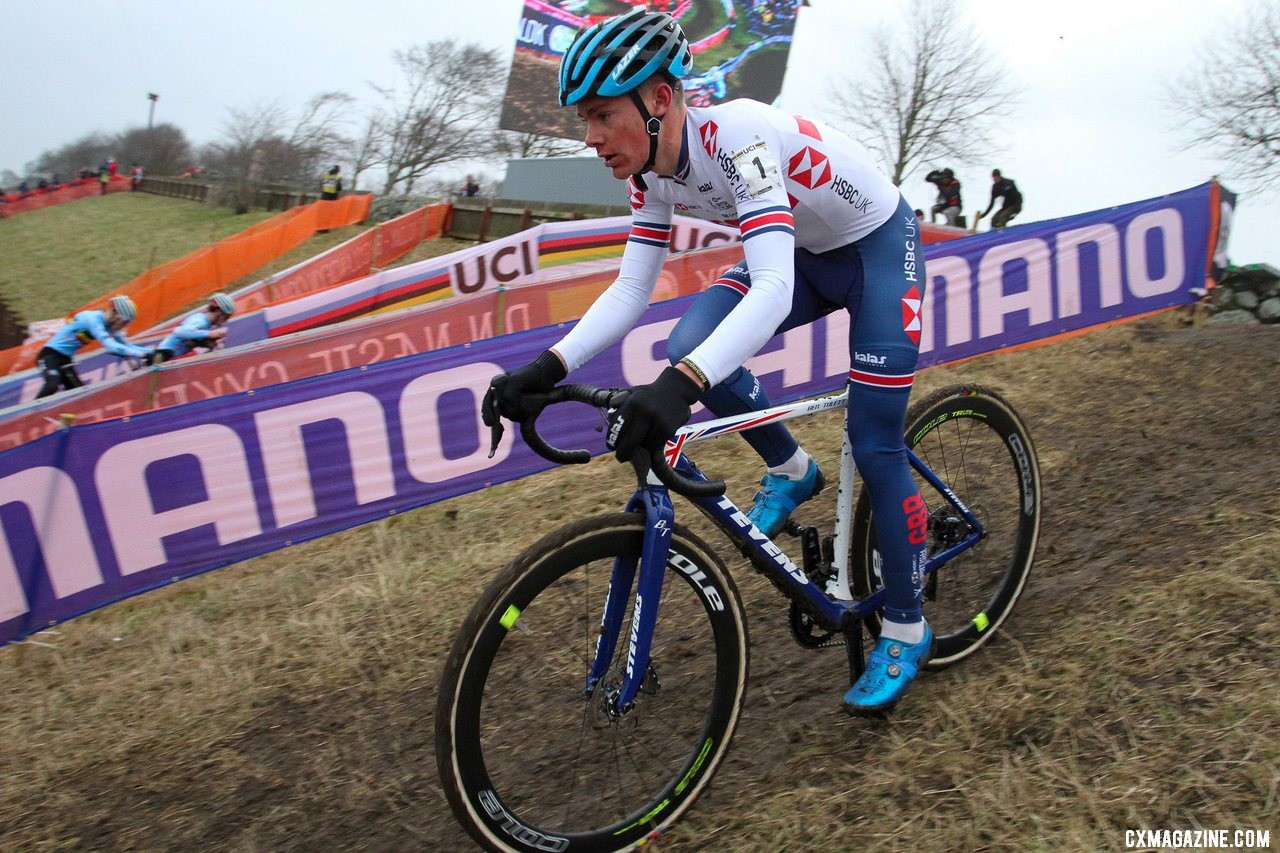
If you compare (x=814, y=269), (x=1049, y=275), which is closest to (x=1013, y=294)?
(x=1049, y=275)

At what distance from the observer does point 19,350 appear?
58.7 ft

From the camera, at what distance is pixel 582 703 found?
3.31 metres

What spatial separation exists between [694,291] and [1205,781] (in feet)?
29.4

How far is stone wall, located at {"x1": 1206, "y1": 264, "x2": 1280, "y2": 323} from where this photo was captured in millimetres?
10195

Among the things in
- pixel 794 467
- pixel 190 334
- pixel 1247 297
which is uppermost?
pixel 794 467

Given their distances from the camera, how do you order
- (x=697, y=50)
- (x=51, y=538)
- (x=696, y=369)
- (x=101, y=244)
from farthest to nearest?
(x=101, y=244) → (x=697, y=50) → (x=51, y=538) → (x=696, y=369)

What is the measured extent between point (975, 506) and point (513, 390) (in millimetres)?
2176

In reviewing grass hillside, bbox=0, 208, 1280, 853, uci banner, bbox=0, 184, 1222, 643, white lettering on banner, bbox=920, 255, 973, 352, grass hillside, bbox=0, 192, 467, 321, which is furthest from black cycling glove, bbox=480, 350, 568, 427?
grass hillside, bbox=0, 192, 467, 321

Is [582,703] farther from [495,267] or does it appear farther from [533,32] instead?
[533,32]

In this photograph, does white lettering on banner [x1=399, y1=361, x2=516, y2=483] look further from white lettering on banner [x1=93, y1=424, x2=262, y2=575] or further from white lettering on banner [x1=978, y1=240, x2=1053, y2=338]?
white lettering on banner [x1=978, y1=240, x2=1053, y2=338]

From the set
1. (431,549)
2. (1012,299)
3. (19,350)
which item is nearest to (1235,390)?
(1012,299)

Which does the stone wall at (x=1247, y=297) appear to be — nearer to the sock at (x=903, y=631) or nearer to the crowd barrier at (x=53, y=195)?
the sock at (x=903, y=631)

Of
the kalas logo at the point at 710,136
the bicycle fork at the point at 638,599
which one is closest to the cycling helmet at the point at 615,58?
the kalas logo at the point at 710,136

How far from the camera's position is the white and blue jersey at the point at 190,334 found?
13984 mm
